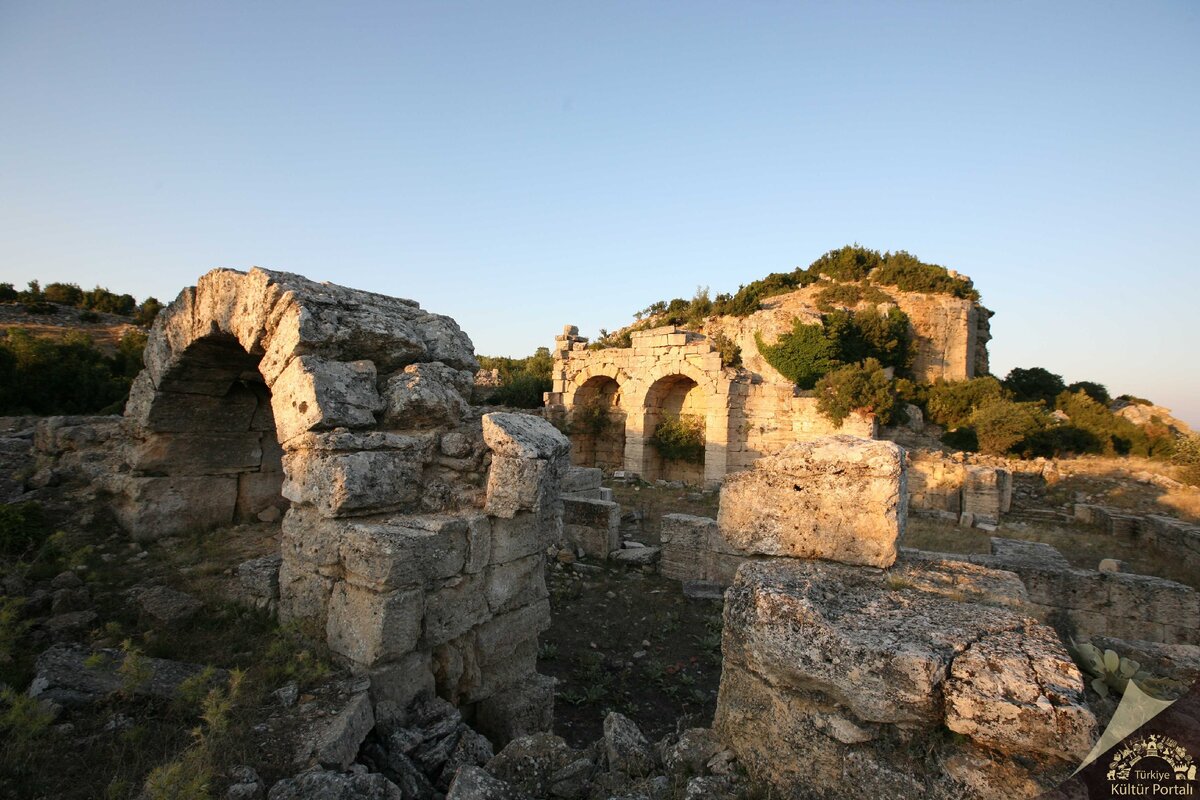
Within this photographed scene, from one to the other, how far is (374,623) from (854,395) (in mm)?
13525

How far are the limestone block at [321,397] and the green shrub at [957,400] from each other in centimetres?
1711

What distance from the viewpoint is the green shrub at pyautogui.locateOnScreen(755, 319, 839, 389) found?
15984 mm

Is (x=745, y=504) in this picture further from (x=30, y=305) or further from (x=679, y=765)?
(x=30, y=305)

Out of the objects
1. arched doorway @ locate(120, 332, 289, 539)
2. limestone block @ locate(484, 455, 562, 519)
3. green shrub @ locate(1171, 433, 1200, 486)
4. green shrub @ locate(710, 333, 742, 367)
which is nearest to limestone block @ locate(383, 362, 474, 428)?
limestone block @ locate(484, 455, 562, 519)

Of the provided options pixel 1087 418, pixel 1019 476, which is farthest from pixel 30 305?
→ pixel 1087 418

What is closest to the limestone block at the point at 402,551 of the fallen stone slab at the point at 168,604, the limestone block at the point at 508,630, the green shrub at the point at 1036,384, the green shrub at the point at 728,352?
the limestone block at the point at 508,630

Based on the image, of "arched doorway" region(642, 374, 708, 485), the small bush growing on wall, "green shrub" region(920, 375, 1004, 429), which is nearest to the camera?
"arched doorway" region(642, 374, 708, 485)

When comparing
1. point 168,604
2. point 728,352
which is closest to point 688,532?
point 168,604

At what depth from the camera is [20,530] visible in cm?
467

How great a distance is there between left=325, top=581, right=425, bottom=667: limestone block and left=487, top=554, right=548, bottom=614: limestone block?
1.83 feet

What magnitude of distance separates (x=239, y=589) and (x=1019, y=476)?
16.2 metres

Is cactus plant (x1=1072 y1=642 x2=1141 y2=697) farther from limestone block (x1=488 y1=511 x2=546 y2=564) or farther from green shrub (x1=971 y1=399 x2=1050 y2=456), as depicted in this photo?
green shrub (x1=971 y1=399 x2=1050 y2=456)

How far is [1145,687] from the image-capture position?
7.49 feet

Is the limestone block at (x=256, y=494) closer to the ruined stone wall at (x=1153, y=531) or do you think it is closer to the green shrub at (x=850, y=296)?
the ruined stone wall at (x=1153, y=531)
